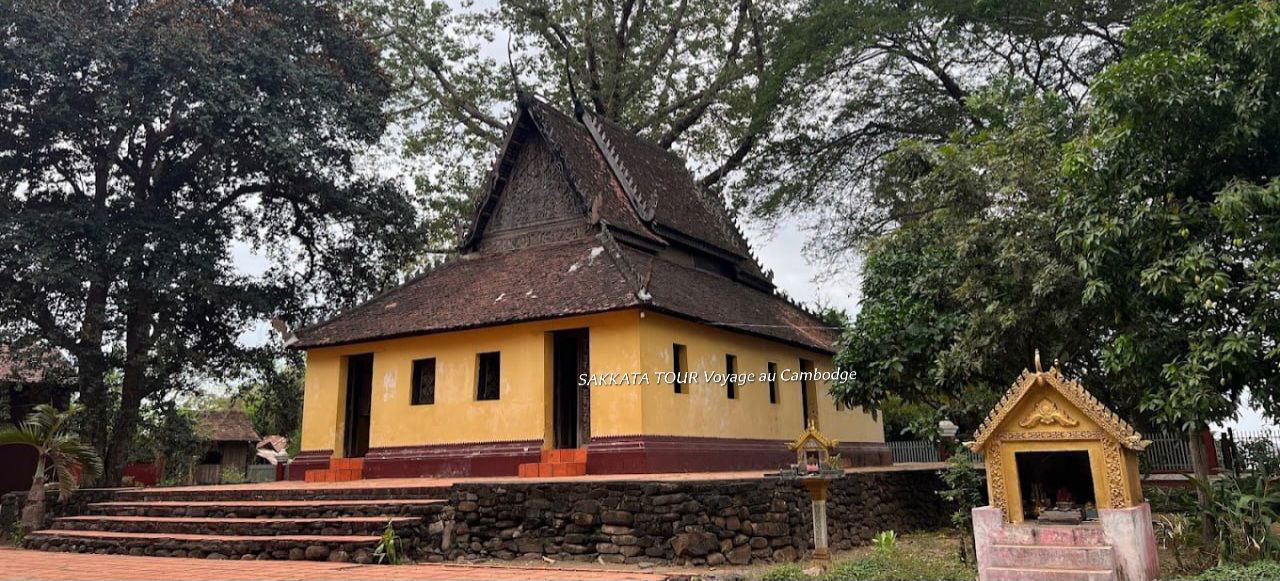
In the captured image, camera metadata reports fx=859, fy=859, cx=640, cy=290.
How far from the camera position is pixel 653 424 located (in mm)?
12539

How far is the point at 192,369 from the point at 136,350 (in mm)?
1192

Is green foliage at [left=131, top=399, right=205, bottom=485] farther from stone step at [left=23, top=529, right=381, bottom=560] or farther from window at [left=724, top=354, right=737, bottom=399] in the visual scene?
window at [left=724, top=354, right=737, bottom=399]

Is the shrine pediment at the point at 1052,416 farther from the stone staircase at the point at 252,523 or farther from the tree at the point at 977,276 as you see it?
the stone staircase at the point at 252,523

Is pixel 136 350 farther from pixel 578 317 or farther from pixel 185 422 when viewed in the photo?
pixel 578 317

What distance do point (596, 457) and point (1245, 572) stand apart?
7.71 metres

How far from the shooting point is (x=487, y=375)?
14164 mm

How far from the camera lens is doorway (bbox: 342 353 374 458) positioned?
50.9 ft

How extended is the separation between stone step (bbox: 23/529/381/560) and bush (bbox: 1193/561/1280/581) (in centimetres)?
820

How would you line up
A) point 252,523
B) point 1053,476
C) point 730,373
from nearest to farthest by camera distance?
point 1053,476, point 252,523, point 730,373

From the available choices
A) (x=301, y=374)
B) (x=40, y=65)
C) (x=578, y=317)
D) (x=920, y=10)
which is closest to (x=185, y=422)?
(x=301, y=374)

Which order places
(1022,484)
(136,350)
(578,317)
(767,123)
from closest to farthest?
(1022,484), (578,317), (136,350), (767,123)

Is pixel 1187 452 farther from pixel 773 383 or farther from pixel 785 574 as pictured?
pixel 785 574

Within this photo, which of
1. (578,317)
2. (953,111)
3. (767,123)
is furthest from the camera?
(767,123)

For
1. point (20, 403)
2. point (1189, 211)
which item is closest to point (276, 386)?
point (20, 403)
